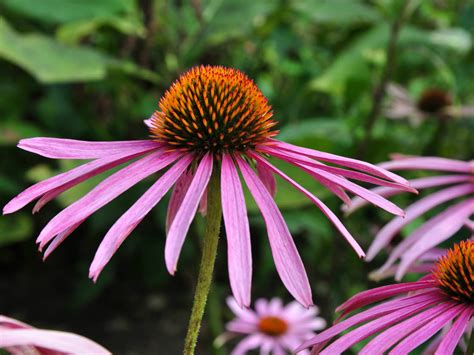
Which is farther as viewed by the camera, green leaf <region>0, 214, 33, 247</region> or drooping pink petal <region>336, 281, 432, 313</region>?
green leaf <region>0, 214, 33, 247</region>

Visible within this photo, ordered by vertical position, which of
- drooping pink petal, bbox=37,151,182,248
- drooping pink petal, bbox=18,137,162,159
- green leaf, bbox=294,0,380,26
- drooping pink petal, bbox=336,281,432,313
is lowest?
drooping pink petal, bbox=336,281,432,313

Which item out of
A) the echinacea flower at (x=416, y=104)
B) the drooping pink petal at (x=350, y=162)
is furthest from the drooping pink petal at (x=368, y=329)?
the echinacea flower at (x=416, y=104)

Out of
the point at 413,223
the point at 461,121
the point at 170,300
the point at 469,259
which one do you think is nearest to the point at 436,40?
the point at 461,121

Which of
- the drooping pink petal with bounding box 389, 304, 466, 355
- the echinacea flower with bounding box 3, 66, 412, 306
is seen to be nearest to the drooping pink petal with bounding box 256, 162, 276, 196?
the echinacea flower with bounding box 3, 66, 412, 306

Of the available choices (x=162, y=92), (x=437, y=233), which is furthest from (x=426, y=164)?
(x=162, y=92)

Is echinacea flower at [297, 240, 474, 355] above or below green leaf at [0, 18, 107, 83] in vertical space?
below

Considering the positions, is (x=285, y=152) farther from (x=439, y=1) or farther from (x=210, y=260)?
(x=439, y=1)

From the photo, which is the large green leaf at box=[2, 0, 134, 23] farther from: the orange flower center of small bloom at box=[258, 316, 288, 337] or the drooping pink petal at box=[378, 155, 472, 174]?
the drooping pink petal at box=[378, 155, 472, 174]

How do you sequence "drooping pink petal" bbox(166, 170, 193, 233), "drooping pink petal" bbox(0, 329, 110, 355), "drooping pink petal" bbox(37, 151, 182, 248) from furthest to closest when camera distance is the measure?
1. "drooping pink petal" bbox(166, 170, 193, 233)
2. "drooping pink petal" bbox(37, 151, 182, 248)
3. "drooping pink petal" bbox(0, 329, 110, 355)
